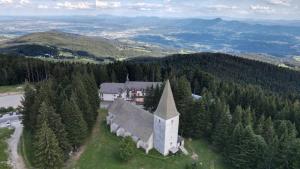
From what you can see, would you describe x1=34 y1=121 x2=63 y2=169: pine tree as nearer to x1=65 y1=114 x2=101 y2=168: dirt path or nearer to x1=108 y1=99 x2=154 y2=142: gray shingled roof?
x1=65 y1=114 x2=101 y2=168: dirt path

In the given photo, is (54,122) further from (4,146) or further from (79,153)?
(4,146)

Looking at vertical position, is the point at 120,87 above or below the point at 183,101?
below

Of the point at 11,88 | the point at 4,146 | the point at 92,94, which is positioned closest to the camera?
the point at 4,146

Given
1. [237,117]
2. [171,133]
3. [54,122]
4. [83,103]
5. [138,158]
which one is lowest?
[138,158]

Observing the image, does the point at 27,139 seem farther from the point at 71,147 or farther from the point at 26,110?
the point at 71,147

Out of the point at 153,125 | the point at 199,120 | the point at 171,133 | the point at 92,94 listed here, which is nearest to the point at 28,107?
the point at 92,94

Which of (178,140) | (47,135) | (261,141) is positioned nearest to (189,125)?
(178,140)

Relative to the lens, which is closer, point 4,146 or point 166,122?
point 166,122

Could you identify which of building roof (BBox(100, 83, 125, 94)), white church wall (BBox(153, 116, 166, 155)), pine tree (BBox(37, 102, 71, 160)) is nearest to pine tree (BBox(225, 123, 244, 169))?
white church wall (BBox(153, 116, 166, 155))
